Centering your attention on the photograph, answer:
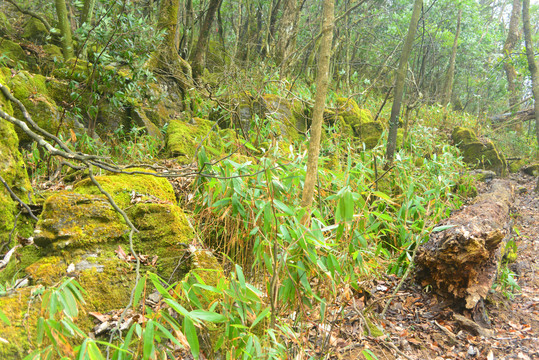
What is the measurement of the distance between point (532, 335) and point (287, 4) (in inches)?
392

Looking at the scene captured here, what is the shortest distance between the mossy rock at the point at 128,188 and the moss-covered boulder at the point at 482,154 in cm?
821

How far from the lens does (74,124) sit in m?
5.26

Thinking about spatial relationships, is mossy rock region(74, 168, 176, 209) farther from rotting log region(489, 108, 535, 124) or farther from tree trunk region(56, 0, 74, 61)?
rotting log region(489, 108, 535, 124)

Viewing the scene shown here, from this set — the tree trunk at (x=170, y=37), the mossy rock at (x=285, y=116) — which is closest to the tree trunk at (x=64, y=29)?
the tree trunk at (x=170, y=37)

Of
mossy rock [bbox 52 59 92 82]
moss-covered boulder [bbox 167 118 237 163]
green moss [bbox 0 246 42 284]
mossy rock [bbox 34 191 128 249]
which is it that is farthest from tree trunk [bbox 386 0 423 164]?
green moss [bbox 0 246 42 284]

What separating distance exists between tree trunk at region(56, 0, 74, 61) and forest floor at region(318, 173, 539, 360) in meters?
6.18

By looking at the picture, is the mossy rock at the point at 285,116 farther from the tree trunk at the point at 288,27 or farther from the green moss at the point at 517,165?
the green moss at the point at 517,165

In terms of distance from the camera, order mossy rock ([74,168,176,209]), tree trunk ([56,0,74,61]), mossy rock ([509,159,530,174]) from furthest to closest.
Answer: mossy rock ([509,159,530,174]), tree trunk ([56,0,74,61]), mossy rock ([74,168,176,209])

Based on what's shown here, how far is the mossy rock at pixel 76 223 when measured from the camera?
229 cm

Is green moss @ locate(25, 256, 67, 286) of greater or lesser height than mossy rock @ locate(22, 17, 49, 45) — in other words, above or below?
below

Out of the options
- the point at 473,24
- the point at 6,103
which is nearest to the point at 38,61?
the point at 6,103

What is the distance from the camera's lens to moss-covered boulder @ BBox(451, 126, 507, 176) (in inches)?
359

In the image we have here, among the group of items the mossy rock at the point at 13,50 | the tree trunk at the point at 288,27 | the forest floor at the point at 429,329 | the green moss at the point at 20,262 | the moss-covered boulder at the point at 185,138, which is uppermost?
the tree trunk at the point at 288,27

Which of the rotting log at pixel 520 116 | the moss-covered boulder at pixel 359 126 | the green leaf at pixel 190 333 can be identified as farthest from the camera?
the rotting log at pixel 520 116
